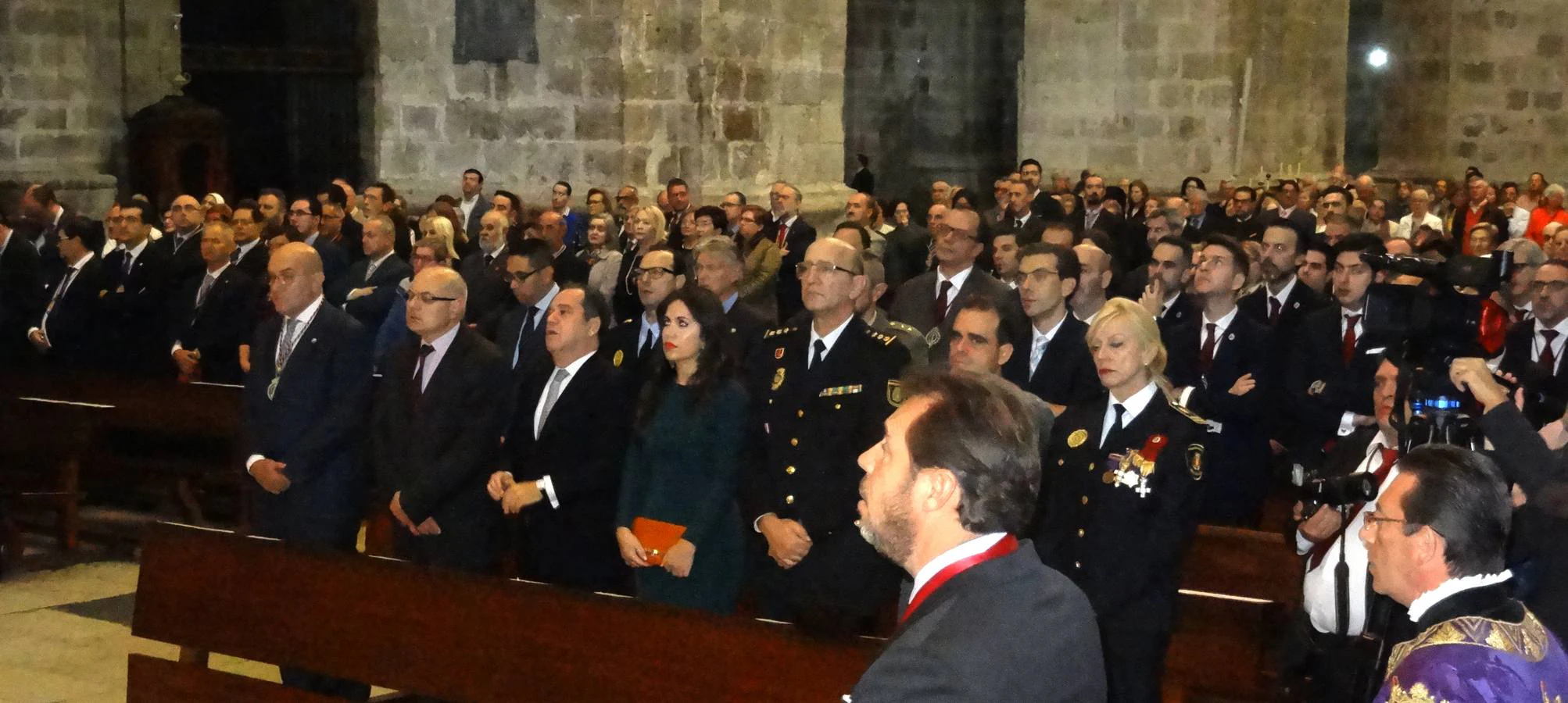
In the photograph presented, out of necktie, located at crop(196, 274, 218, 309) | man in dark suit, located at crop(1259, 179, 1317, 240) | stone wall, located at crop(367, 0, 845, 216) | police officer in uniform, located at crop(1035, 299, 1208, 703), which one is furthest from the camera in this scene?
stone wall, located at crop(367, 0, 845, 216)

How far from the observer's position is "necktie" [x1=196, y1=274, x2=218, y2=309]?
8.56 metres

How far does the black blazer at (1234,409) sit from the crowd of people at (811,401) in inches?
0.4

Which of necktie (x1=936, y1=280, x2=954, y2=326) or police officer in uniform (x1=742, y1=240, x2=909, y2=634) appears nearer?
police officer in uniform (x1=742, y1=240, x2=909, y2=634)

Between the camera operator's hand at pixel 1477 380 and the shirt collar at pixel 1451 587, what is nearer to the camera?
the shirt collar at pixel 1451 587

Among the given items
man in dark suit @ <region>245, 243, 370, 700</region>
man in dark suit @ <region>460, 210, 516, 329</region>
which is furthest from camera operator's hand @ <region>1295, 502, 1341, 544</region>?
man in dark suit @ <region>460, 210, 516, 329</region>

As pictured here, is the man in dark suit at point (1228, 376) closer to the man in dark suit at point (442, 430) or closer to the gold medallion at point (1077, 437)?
the gold medallion at point (1077, 437)

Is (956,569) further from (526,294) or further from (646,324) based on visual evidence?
(526,294)

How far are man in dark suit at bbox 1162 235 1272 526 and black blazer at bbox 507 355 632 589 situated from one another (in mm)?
1939

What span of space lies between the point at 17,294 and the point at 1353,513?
275 inches

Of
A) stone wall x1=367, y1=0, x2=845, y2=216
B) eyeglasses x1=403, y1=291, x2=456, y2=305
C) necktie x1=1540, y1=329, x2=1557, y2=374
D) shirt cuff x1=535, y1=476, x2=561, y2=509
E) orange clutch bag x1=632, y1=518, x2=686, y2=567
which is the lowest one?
orange clutch bag x1=632, y1=518, x2=686, y2=567

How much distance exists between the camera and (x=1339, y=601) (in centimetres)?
369

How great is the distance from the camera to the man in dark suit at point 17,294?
8812mm

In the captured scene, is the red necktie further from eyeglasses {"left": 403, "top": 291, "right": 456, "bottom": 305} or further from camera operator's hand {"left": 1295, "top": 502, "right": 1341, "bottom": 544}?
eyeglasses {"left": 403, "top": 291, "right": 456, "bottom": 305}

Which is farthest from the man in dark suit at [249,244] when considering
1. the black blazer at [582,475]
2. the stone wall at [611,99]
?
the black blazer at [582,475]
